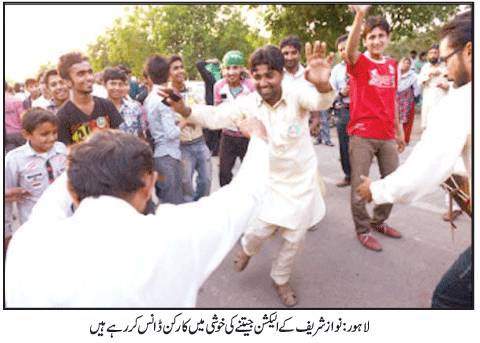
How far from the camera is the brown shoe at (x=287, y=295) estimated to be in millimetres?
2838

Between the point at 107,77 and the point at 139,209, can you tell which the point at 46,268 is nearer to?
the point at 139,209

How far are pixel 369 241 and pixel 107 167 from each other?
9.43 feet

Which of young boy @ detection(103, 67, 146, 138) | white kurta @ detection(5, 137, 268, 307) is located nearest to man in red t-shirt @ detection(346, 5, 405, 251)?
young boy @ detection(103, 67, 146, 138)

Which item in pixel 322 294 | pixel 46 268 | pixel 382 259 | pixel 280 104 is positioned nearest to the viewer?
pixel 46 268

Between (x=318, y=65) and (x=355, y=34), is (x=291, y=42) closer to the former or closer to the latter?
(x=355, y=34)

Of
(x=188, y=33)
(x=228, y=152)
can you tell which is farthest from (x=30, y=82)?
(x=228, y=152)

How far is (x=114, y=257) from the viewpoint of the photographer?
1176 mm

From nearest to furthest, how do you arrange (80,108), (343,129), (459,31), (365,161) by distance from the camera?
(459,31) < (80,108) < (365,161) < (343,129)

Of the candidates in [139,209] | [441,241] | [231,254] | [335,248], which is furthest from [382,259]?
[139,209]

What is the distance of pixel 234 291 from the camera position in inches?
121

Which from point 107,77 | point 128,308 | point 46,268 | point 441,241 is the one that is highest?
point 107,77

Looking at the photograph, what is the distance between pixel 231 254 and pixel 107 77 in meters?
2.03

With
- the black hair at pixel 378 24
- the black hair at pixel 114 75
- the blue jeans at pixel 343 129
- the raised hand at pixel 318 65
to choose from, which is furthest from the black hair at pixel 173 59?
the blue jeans at pixel 343 129

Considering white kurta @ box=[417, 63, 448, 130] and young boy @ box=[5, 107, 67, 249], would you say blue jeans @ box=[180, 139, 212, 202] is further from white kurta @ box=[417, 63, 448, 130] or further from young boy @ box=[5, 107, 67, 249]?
white kurta @ box=[417, 63, 448, 130]
